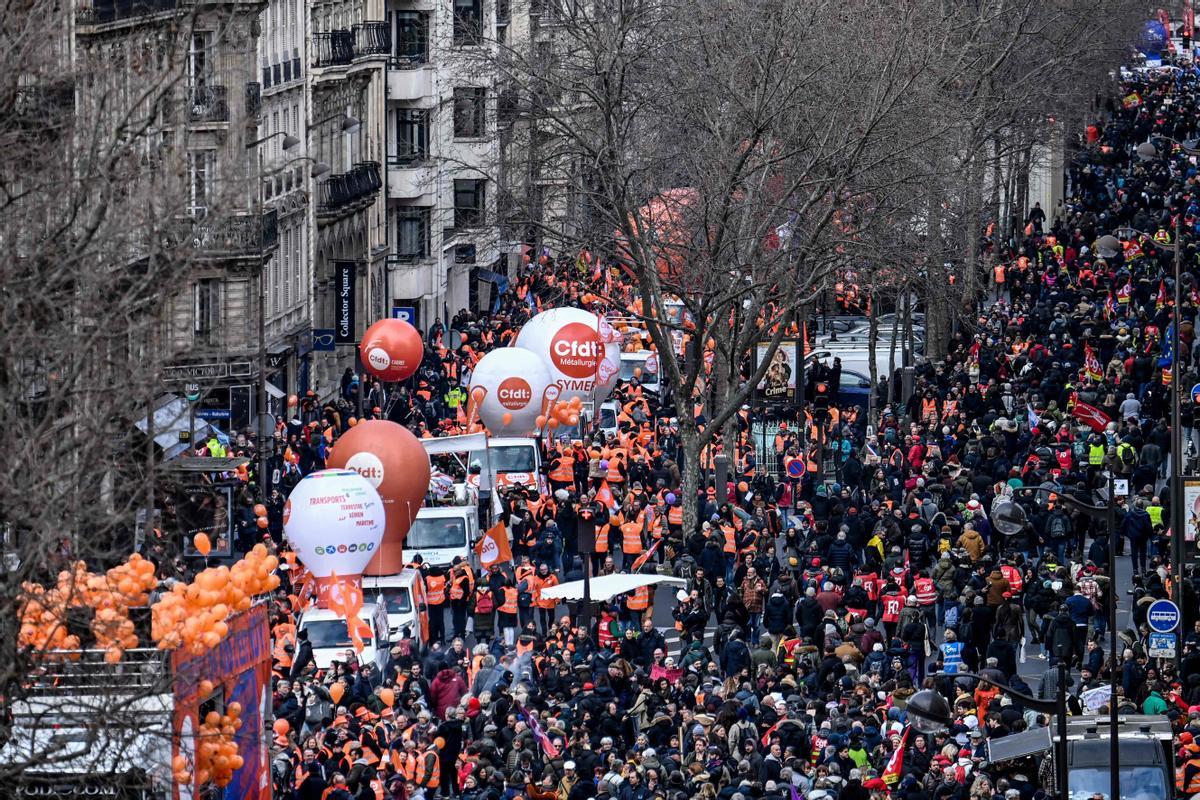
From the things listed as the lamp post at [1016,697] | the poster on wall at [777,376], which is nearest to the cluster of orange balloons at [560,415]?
the poster on wall at [777,376]

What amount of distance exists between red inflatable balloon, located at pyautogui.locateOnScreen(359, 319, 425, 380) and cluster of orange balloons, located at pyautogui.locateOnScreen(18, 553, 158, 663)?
117 ft

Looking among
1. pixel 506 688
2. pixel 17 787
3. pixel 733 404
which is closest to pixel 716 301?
pixel 733 404

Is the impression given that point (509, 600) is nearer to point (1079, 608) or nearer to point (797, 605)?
point (797, 605)

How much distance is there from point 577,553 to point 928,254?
1476 cm

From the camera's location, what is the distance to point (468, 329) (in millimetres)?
71250

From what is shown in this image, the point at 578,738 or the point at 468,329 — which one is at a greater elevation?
the point at 468,329

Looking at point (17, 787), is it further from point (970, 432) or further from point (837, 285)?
point (837, 285)

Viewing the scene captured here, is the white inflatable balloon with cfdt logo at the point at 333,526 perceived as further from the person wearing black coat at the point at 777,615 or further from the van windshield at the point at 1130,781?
the van windshield at the point at 1130,781

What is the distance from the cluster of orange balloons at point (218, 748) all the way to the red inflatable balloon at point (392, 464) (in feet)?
54.8

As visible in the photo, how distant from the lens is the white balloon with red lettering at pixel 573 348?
57.5m

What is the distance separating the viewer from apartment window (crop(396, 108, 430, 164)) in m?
78.4

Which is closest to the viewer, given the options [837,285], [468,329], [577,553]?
[577,553]

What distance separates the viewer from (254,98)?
63562 millimetres

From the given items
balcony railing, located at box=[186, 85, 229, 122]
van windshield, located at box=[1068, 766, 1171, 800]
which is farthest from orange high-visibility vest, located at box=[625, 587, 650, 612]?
balcony railing, located at box=[186, 85, 229, 122]
